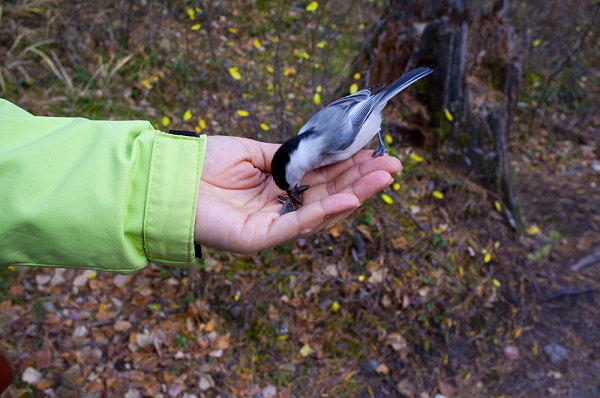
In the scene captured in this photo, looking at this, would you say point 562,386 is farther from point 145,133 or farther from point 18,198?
point 18,198

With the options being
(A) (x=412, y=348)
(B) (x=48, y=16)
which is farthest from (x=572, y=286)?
(B) (x=48, y=16)

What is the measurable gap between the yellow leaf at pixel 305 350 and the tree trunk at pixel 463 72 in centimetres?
218

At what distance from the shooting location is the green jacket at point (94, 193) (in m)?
1.65

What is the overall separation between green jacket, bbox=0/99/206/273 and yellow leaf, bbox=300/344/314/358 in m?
1.91

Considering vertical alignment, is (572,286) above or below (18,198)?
below

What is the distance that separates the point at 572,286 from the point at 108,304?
12.9 feet

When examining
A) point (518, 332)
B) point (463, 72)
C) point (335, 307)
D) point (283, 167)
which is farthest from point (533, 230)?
point (283, 167)

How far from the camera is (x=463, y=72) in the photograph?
4.14m

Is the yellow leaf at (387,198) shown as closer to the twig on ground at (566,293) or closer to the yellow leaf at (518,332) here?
the yellow leaf at (518,332)

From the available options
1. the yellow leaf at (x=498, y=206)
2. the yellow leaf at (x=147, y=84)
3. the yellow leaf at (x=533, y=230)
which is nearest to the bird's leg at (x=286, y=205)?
the yellow leaf at (x=498, y=206)

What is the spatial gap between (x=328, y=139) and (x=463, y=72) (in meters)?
2.10

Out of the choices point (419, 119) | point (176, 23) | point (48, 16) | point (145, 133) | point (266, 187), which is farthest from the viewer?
point (176, 23)

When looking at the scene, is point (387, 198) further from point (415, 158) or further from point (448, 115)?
point (448, 115)

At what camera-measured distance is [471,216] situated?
14.1 ft
